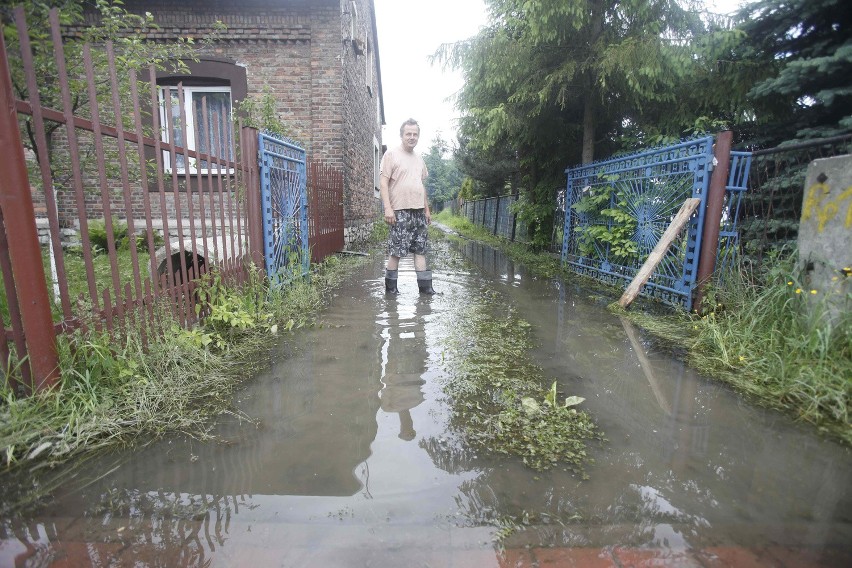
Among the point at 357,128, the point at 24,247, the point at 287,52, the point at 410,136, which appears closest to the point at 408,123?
the point at 410,136

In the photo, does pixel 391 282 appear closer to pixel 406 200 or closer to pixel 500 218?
pixel 406 200

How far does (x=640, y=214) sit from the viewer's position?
533cm

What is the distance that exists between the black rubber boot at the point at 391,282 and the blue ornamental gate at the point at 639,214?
9.35 feet

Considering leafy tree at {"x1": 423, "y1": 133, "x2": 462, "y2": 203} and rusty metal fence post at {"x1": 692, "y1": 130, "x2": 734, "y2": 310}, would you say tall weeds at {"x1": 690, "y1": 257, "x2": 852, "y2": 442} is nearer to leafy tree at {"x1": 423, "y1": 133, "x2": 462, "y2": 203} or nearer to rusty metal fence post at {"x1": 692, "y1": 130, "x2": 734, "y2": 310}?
rusty metal fence post at {"x1": 692, "y1": 130, "x2": 734, "y2": 310}

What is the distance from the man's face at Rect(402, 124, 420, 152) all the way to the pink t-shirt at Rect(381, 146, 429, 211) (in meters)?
0.10

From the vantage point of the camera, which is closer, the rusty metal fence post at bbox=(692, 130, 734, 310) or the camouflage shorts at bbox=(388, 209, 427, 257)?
the rusty metal fence post at bbox=(692, 130, 734, 310)

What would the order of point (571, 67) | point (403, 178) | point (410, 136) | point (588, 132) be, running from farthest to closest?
1. point (588, 132)
2. point (571, 67)
3. point (403, 178)
4. point (410, 136)

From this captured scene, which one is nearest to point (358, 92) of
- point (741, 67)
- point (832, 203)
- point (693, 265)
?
point (741, 67)

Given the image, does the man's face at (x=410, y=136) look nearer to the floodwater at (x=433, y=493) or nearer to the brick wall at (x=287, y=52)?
the floodwater at (x=433, y=493)

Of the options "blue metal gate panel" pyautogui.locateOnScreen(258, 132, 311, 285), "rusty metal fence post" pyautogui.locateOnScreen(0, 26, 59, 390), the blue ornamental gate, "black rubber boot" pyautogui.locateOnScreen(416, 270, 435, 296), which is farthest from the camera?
"black rubber boot" pyautogui.locateOnScreen(416, 270, 435, 296)

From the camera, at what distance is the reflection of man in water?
94.4 inches

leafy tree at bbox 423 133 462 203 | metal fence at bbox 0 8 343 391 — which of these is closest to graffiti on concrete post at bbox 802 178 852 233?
metal fence at bbox 0 8 343 391

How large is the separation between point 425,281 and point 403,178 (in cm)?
124

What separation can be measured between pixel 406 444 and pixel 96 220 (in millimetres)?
8161
